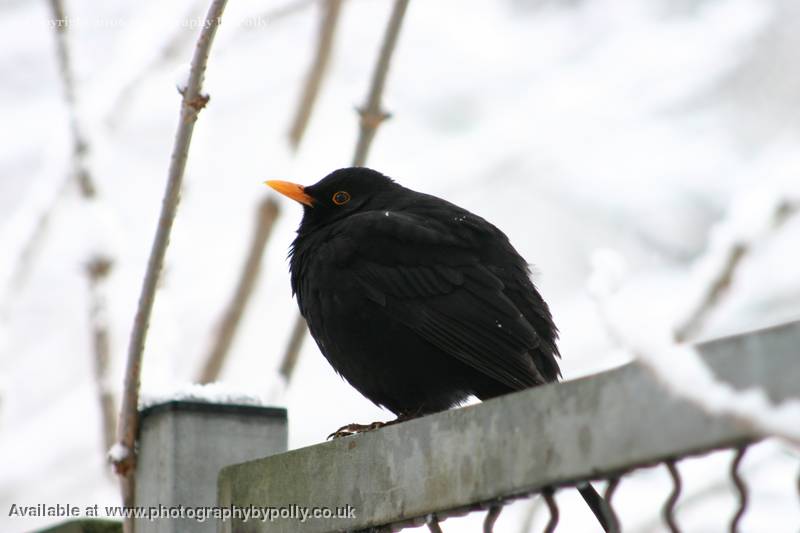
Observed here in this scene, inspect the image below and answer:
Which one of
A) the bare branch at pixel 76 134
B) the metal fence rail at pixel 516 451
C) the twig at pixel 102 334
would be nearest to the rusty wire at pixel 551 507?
the metal fence rail at pixel 516 451

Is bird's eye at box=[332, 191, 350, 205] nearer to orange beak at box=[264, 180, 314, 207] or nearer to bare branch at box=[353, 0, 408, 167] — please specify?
orange beak at box=[264, 180, 314, 207]

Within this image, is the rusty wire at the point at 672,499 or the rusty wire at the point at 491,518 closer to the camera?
the rusty wire at the point at 672,499

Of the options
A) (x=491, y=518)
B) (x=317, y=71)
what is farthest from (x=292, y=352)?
(x=491, y=518)

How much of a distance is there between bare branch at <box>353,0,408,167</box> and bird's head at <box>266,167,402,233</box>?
0.72m

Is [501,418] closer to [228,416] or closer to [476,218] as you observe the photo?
[228,416]

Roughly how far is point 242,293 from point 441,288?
4.59 ft

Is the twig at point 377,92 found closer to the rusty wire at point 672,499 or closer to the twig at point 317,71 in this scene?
the twig at point 317,71

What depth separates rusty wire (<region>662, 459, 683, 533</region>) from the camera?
201 cm

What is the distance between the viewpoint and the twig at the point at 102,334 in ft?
16.2

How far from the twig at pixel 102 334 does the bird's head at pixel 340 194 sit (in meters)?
0.83

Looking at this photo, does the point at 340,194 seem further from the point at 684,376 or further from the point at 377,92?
the point at 684,376

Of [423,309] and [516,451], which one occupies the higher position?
[423,309]

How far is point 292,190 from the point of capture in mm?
5363

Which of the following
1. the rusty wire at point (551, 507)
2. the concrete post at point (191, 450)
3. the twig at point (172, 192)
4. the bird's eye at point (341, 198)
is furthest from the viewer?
the bird's eye at point (341, 198)
